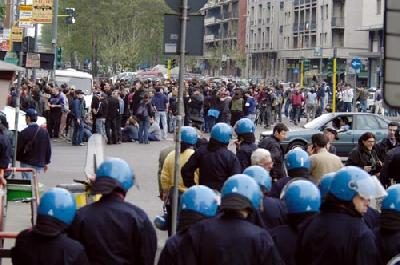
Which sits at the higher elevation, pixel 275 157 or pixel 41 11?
pixel 41 11

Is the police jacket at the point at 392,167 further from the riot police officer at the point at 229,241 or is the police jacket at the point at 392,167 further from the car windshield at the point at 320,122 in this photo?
the car windshield at the point at 320,122

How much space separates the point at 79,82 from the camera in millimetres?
38625

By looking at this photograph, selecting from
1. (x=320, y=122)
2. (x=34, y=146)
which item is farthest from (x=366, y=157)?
(x=320, y=122)

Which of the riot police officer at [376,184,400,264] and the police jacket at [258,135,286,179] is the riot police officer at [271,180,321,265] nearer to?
the riot police officer at [376,184,400,264]

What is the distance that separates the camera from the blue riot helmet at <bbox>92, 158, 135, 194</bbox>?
20.9ft

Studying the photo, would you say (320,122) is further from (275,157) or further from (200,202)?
(200,202)

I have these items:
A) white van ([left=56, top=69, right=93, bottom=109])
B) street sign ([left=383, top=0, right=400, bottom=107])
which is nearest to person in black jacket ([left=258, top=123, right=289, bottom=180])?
street sign ([left=383, top=0, right=400, bottom=107])

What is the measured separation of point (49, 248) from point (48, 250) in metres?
0.01

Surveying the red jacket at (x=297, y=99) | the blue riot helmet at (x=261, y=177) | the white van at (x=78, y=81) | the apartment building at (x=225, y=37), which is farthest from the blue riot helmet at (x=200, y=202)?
the apartment building at (x=225, y=37)

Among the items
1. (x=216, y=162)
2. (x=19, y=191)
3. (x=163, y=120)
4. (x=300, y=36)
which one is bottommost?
(x=19, y=191)

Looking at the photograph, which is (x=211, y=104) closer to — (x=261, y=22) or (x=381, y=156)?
(x=381, y=156)

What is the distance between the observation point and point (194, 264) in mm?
5555

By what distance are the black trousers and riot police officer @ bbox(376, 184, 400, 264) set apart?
21.2m

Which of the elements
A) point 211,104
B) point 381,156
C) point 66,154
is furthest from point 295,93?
point 381,156
